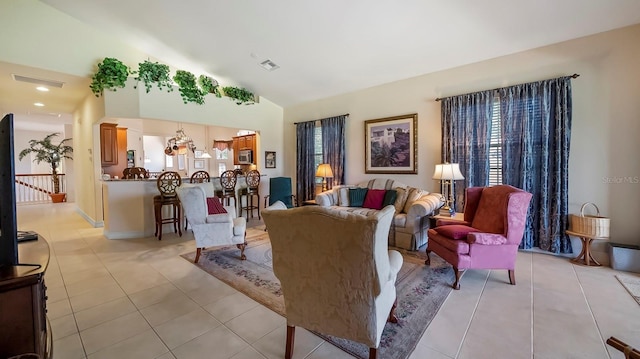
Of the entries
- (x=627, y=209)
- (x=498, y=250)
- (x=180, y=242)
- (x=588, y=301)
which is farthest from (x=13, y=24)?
(x=627, y=209)

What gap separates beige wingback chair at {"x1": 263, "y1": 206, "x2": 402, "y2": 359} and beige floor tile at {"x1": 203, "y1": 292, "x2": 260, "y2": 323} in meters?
0.77

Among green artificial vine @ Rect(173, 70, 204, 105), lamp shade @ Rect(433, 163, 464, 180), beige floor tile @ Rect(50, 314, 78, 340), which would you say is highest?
green artificial vine @ Rect(173, 70, 204, 105)

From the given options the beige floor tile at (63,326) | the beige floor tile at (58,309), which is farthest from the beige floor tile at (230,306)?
the beige floor tile at (58,309)

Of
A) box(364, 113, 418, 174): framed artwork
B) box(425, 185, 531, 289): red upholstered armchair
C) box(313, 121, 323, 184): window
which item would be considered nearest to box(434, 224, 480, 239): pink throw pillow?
box(425, 185, 531, 289): red upholstered armchair

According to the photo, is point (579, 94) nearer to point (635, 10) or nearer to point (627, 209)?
point (635, 10)

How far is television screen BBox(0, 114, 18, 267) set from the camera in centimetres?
116

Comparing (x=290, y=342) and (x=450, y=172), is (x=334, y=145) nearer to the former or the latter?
(x=450, y=172)

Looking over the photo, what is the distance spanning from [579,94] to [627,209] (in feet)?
5.04

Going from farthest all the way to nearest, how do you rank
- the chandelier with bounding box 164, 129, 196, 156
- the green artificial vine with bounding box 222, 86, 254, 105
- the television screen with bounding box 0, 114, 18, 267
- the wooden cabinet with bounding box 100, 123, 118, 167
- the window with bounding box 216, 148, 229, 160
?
the window with bounding box 216, 148, 229, 160 → the chandelier with bounding box 164, 129, 196, 156 → the wooden cabinet with bounding box 100, 123, 118, 167 → the green artificial vine with bounding box 222, 86, 254, 105 → the television screen with bounding box 0, 114, 18, 267

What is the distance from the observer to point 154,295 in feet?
8.40

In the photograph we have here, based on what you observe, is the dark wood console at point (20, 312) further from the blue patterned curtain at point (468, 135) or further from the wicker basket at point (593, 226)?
the wicker basket at point (593, 226)

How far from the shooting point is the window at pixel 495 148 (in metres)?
3.88

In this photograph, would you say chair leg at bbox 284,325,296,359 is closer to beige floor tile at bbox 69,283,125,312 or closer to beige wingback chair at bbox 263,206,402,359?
beige wingback chair at bbox 263,206,402,359

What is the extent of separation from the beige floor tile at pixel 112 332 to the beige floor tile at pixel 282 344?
0.98 meters
